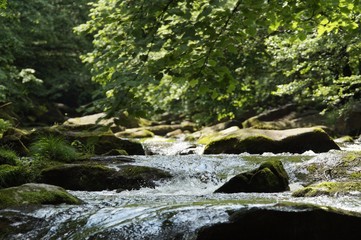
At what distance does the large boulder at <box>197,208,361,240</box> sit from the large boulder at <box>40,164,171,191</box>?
414cm

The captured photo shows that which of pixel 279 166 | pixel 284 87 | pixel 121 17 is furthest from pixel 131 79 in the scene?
pixel 284 87

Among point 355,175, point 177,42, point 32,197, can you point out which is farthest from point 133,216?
point 355,175

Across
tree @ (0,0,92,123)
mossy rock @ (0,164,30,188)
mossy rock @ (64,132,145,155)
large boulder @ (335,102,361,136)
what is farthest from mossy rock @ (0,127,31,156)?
large boulder @ (335,102,361,136)

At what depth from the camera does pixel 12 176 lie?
8.23 m

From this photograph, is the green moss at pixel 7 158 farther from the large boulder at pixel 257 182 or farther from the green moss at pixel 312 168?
the green moss at pixel 312 168

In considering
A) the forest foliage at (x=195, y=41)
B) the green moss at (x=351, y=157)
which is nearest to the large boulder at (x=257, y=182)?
the forest foliage at (x=195, y=41)

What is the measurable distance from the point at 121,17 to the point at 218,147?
8.34m

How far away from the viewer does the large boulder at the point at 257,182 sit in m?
7.64

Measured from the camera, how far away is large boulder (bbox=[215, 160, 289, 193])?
7.64 m

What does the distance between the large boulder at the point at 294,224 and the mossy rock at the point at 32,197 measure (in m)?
2.44

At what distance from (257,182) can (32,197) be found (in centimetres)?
350

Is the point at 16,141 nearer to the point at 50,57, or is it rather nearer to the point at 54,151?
the point at 54,151

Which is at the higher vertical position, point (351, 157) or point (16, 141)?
point (16, 141)

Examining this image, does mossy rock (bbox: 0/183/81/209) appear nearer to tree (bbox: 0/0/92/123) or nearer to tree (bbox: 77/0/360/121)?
tree (bbox: 77/0/360/121)
